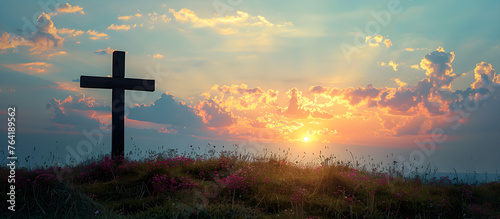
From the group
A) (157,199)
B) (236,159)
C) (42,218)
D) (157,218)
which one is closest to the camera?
(157,218)

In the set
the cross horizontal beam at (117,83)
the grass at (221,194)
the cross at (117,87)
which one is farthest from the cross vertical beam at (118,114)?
the grass at (221,194)

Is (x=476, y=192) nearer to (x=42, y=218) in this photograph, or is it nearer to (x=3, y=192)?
(x=42, y=218)

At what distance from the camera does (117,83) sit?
13.0 metres

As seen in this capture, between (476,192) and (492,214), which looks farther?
(476,192)

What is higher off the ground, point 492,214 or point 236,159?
point 236,159

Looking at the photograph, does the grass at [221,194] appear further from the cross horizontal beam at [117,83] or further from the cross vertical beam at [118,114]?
the cross horizontal beam at [117,83]

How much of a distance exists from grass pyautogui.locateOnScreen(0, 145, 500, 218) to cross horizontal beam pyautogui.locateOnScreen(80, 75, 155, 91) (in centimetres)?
278

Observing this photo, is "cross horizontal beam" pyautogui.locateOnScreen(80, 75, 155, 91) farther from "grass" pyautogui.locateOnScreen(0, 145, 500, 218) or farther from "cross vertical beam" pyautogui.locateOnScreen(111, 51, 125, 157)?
"grass" pyautogui.locateOnScreen(0, 145, 500, 218)

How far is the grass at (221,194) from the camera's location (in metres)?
7.84

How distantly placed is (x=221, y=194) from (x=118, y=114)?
6.06m

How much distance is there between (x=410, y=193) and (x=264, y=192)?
164 inches

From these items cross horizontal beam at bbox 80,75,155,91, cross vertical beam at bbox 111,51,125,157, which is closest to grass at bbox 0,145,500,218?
cross vertical beam at bbox 111,51,125,157

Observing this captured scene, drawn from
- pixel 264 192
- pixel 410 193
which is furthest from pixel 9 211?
pixel 410 193

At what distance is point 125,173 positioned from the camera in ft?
36.1
